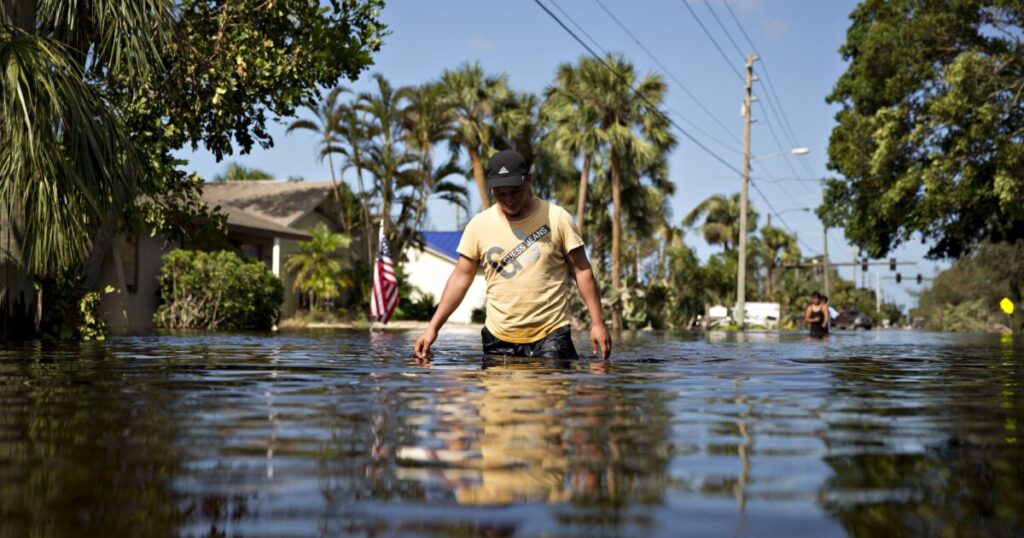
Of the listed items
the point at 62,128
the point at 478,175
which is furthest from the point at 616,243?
the point at 62,128

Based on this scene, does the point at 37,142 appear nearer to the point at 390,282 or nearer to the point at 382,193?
the point at 390,282

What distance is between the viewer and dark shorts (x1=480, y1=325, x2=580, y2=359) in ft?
27.7

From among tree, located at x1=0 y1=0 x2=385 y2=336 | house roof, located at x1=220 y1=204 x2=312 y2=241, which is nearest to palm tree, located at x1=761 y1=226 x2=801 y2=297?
house roof, located at x1=220 y1=204 x2=312 y2=241

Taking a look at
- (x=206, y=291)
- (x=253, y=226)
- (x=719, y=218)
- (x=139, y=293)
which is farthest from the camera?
(x=719, y=218)

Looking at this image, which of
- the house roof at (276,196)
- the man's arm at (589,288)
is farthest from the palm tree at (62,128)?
the house roof at (276,196)

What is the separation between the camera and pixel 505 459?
3.61m

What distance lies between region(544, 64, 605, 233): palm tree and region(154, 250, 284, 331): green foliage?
59.8 ft

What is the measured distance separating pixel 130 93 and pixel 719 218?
237 feet

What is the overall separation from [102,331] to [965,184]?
24.3 meters

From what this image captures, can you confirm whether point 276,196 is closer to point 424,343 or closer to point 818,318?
point 818,318

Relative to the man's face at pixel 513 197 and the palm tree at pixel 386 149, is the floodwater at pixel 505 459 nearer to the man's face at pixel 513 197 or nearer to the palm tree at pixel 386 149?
the man's face at pixel 513 197

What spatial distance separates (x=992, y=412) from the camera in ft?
17.6

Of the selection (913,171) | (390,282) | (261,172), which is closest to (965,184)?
(913,171)

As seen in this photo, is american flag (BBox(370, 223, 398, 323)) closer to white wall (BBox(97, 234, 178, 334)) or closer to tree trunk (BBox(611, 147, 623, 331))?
white wall (BBox(97, 234, 178, 334))
